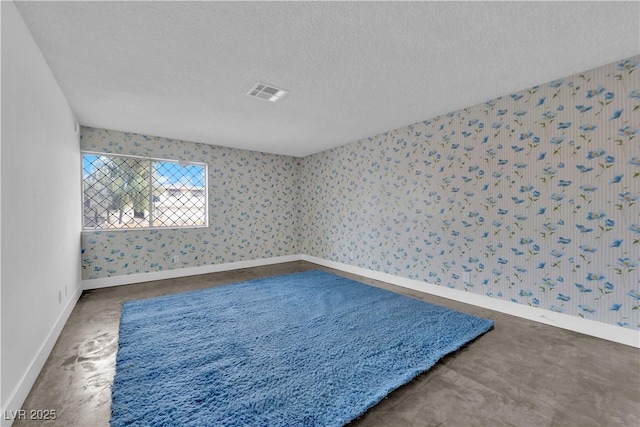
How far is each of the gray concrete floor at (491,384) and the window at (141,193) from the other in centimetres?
199

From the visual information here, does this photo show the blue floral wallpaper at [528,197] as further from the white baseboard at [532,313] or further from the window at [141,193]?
the window at [141,193]

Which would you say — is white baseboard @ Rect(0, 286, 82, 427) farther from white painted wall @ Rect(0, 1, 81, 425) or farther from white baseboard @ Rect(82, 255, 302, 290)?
white baseboard @ Rect(82, 255, 302, 290)

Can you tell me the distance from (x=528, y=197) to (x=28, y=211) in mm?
4202

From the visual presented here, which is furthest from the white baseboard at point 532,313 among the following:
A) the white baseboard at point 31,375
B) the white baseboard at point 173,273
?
the white baseboard at point 31,375

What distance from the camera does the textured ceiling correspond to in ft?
5.47

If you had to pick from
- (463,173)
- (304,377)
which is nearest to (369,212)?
(463,173)

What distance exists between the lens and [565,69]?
7.82ft

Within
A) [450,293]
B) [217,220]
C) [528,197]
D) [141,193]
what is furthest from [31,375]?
[528,197]

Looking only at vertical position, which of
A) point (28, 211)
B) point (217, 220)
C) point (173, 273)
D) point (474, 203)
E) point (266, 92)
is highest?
point (266, 92)

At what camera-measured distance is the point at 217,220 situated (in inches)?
194

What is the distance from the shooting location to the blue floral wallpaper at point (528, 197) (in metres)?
2.30

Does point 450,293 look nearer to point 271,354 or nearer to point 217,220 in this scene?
point 271,354

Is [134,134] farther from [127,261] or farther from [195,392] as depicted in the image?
[195,392]

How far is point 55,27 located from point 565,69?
3938mm
